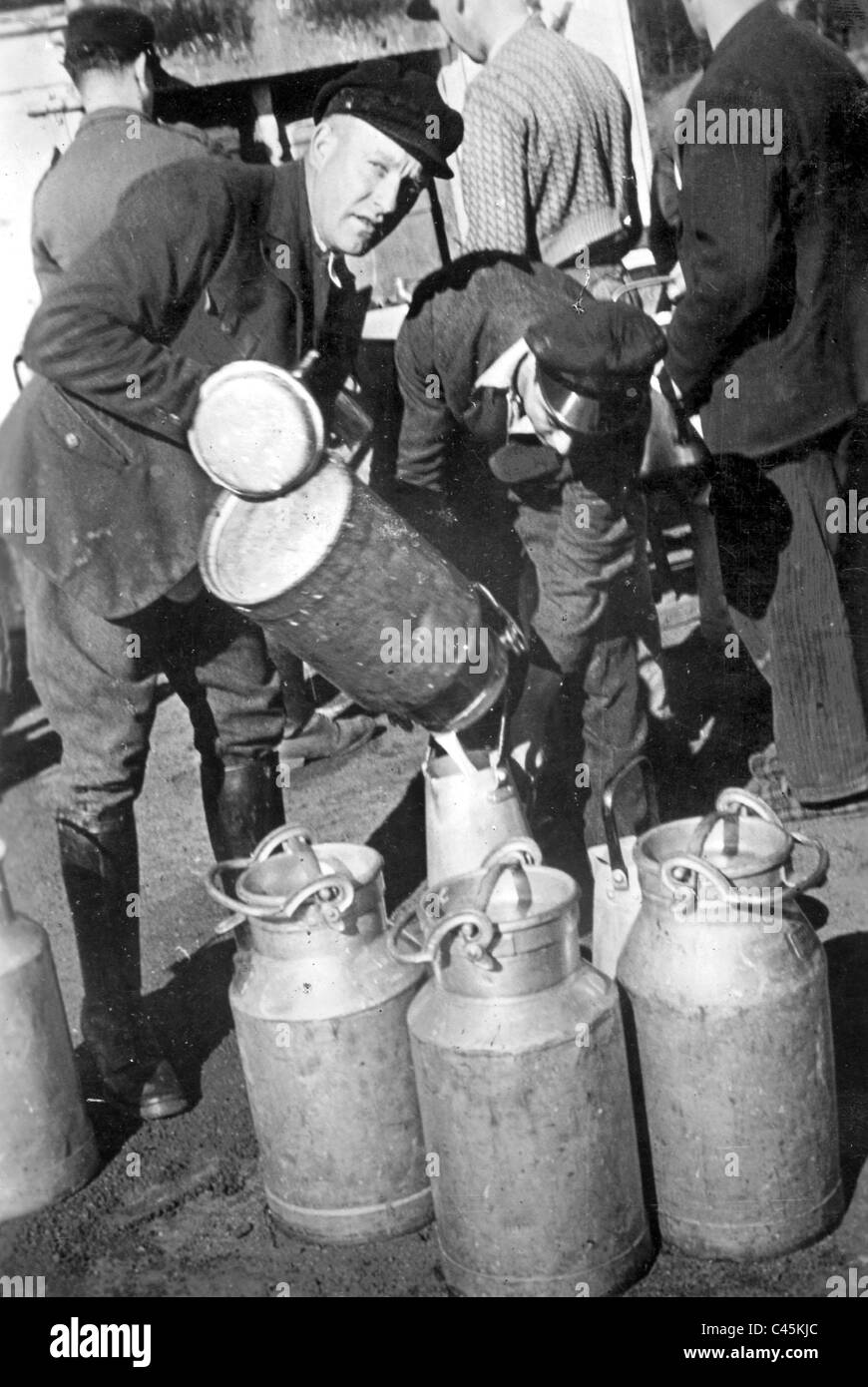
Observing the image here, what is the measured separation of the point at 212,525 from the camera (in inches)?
110

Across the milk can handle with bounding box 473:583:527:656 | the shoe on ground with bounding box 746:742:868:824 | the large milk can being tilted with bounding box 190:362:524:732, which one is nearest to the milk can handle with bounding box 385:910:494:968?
the large milk can being tilted with bounding box 190:362:524:732

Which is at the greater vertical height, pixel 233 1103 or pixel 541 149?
pixel 541 149

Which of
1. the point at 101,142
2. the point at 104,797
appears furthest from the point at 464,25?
the point at 104,797

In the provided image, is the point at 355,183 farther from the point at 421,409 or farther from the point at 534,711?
the point at 534,711

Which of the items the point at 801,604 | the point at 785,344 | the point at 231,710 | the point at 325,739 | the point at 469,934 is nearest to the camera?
the point at 469,934

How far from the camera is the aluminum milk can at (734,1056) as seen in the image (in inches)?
93.0

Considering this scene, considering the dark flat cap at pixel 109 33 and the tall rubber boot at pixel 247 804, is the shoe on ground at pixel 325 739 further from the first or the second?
the dark flat cap at pixel 109 33

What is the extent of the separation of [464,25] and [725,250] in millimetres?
1195

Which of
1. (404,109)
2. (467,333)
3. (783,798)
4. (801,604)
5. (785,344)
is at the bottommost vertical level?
(783,798)

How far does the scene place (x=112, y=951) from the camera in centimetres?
312

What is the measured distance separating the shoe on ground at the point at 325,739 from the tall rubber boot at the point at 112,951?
2199mm

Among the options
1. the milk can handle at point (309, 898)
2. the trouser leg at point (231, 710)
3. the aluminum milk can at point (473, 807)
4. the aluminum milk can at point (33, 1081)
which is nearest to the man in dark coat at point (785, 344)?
the aluminum milk can at point (473, 807)

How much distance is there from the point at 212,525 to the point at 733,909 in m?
1.25

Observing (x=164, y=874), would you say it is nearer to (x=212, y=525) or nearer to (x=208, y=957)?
(x=208, y=957)
